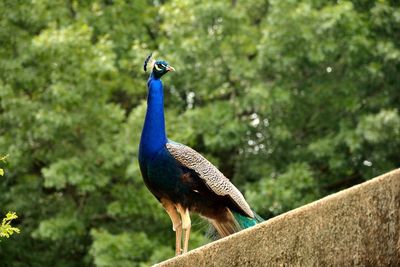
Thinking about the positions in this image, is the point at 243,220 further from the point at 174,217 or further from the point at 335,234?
the point at 335,234

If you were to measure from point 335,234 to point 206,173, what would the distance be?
3610 millimetres

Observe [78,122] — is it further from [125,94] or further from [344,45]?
[344,45]

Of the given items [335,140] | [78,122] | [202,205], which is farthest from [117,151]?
[202,205]

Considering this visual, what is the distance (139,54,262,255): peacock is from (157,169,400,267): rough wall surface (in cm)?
314

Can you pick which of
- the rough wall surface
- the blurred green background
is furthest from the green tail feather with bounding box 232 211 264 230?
the blurred green background

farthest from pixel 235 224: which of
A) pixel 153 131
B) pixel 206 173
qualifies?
pixel 153 131

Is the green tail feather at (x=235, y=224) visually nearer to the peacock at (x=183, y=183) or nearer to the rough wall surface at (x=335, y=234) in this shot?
the peacock at (x=183, y=183)

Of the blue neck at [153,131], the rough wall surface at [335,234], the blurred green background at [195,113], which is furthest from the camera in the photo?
the blurred green background at [195,113]

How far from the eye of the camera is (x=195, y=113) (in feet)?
56.7

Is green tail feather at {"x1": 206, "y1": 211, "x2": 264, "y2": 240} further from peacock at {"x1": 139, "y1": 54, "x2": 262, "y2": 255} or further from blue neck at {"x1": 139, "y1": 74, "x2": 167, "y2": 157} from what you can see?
blue neck at {"x1": 139, "y1": 74, "x2": 167, "y2": 157}

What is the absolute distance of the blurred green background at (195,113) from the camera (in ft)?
54.1

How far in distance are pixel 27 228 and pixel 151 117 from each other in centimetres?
959

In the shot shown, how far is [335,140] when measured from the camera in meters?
16.9

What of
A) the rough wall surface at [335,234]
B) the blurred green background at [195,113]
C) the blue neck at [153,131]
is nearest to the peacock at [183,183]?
the blue neck at [153,131]
